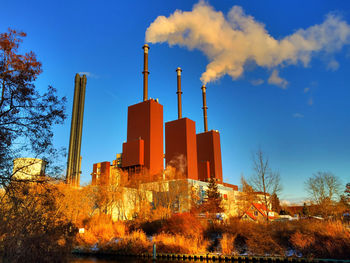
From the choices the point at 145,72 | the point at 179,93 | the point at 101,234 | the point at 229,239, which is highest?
the point at 145,72

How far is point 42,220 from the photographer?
11367 millimetres

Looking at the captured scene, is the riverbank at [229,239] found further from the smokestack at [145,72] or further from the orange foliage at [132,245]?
the smokestack at [145,72]

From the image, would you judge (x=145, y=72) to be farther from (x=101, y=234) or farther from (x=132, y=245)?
(x=132, y=245)

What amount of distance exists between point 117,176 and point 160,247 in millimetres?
22763

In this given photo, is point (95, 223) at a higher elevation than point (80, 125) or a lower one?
lower

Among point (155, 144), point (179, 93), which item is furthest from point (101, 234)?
point (179, 93)

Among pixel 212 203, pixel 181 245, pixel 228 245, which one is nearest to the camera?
pixel 228 245

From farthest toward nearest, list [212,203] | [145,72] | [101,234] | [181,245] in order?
[145,72]
[212,203]
[101,234]
[181,245]

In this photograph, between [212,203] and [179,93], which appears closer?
[212,203]

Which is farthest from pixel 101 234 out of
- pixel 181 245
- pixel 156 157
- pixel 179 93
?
pixel 179 93

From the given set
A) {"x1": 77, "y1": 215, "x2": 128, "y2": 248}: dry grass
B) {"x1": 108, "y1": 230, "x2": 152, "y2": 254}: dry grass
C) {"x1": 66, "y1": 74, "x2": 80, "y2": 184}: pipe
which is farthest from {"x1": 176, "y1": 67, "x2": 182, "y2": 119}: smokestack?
{"x1": 108, "y1": 230, "x2": 152, "y2": 254}: dry grass

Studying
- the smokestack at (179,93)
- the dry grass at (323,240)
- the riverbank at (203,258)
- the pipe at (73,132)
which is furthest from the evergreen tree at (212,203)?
the pipe at (73,132)

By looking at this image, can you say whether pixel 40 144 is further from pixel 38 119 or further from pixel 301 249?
pixel 301 249

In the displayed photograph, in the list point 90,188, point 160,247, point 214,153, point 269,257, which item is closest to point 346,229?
point 269,257
